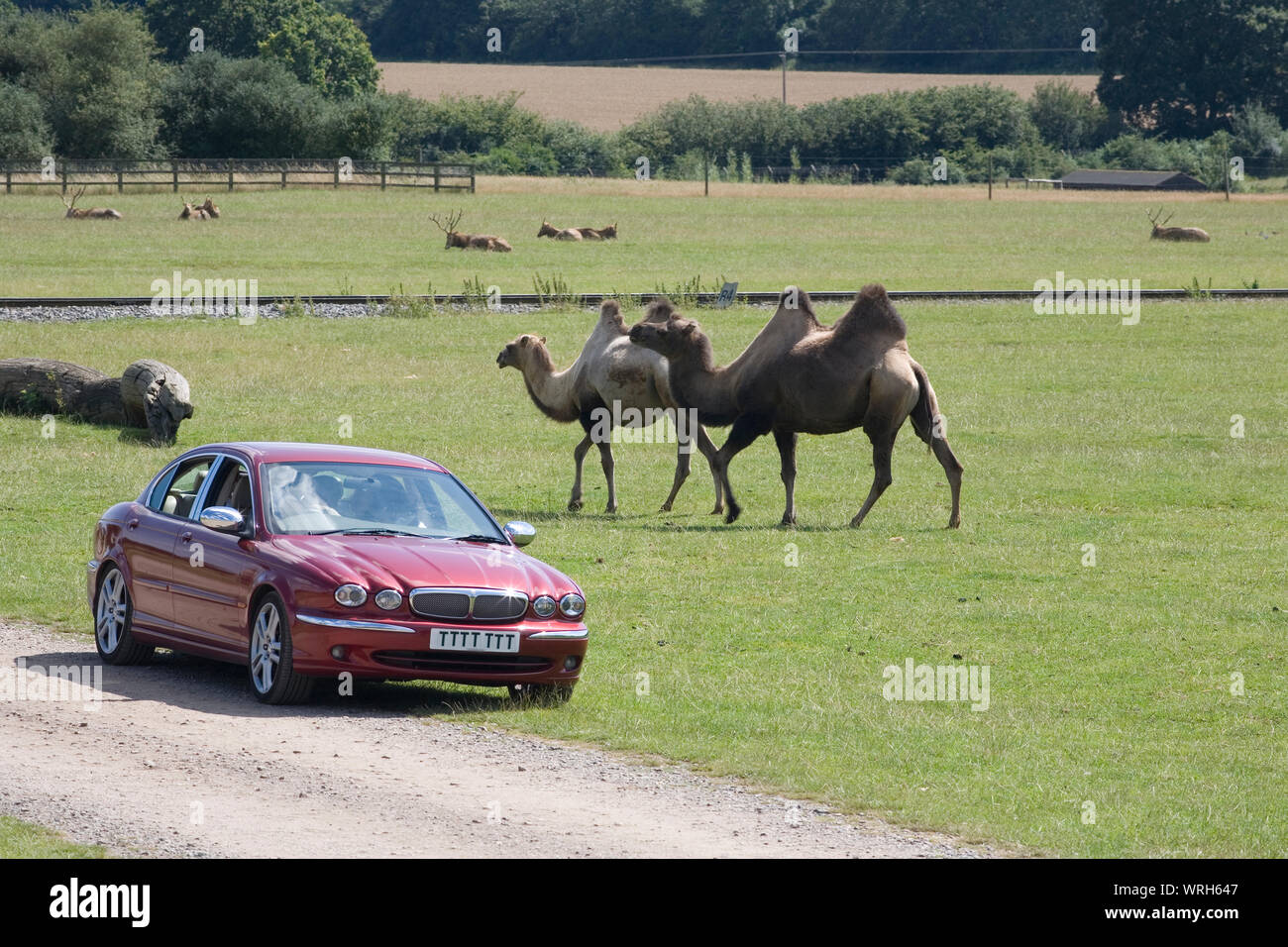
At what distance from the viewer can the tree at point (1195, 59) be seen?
132375 mm

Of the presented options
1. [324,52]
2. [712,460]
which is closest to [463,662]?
[712,460]

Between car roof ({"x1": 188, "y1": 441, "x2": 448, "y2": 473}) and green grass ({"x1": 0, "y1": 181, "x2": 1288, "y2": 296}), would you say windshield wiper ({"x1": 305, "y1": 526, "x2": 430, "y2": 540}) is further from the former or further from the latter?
green grass ({"x1": 0, "y1": 181, "x2": 1288, "y2": 296})

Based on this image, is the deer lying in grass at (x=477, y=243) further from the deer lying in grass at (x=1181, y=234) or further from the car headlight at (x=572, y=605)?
the car headlight at (x=572, y=605)

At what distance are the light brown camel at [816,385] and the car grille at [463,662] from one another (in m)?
8.64

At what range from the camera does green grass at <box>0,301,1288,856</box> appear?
33.2 ft

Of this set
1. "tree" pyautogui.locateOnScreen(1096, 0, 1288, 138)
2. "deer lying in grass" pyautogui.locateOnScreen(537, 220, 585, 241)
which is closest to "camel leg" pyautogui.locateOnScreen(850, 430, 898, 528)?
"deer lying in grass" pyautogui.locateOnScreen(537, 220, 585, 241)

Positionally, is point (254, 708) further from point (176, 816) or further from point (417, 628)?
point (176, 816)

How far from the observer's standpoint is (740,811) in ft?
29.4

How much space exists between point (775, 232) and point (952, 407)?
36845 mm

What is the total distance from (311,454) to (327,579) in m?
1.84

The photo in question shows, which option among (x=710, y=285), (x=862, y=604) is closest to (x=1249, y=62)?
(x=710, y=285)

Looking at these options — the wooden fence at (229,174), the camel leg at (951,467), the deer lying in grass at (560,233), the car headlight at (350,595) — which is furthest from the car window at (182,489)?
the wooden fence at (229,174)

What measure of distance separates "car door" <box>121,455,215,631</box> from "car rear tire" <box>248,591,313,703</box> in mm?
1119

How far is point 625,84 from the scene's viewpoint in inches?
6275
